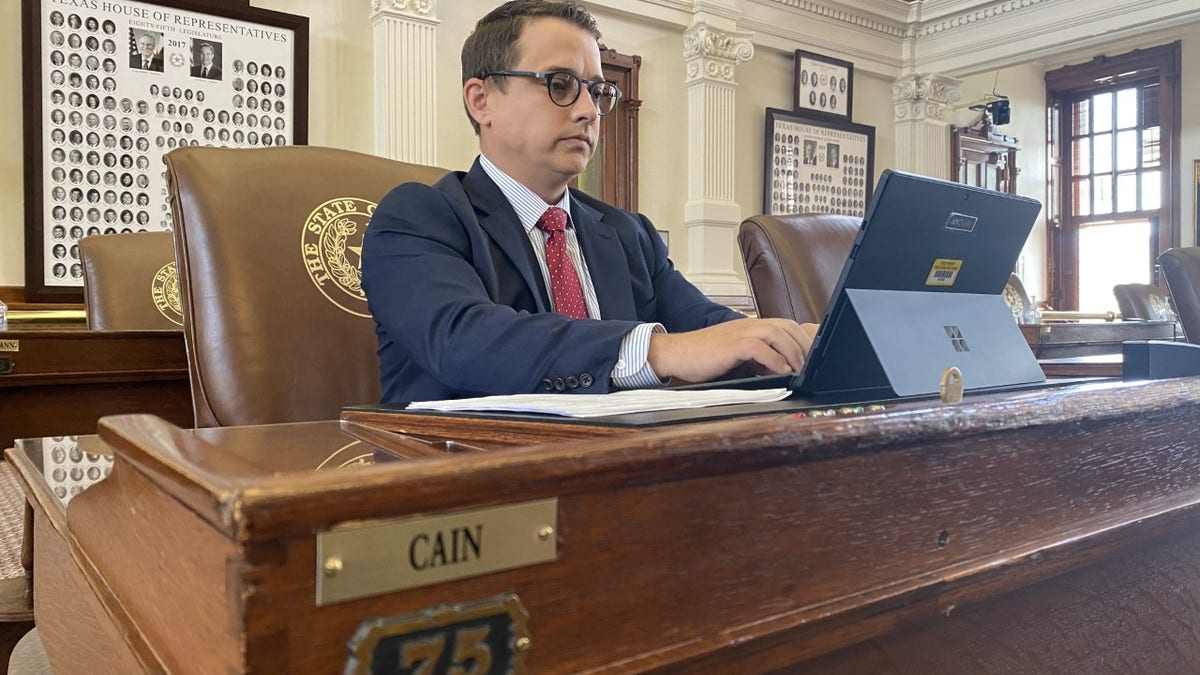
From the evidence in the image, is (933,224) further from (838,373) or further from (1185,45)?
(1185,45)

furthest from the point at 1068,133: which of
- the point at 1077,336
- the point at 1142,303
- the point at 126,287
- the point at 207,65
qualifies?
the point at 126,287

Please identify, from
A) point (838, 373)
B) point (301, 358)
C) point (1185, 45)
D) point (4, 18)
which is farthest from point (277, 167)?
point (1185, 45)

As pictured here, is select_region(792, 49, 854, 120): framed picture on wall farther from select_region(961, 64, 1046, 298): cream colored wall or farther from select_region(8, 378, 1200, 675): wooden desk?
select_region(8, 378, 1200, 675): wooden desk

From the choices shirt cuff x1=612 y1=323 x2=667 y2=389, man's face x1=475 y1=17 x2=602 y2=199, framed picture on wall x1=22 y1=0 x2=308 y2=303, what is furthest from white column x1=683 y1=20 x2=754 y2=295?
shirt cuff x1=612 y1=323 x2=667 y2=389

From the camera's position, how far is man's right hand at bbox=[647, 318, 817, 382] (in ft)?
2.83

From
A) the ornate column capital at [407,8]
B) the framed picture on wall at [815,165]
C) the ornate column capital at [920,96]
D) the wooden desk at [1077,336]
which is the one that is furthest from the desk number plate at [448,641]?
the ornate column capital at [920,96]

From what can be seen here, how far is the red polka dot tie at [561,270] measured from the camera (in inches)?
52.4

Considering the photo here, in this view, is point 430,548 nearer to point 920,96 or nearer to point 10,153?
point 10,153

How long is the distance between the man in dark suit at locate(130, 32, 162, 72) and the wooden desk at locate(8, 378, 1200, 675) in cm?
349

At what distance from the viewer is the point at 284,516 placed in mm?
302

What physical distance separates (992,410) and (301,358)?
92cm

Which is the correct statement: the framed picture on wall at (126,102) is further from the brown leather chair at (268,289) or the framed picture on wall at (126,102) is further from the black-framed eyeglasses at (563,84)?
the black-framed eyeglasses at (563,84)

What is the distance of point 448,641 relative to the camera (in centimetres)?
34

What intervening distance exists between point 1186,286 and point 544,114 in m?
1.79
